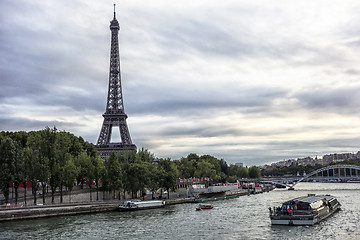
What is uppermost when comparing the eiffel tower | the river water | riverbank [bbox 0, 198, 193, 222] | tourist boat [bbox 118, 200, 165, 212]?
the eiffel tower

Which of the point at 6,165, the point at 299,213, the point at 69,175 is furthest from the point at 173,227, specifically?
the point at 6,165

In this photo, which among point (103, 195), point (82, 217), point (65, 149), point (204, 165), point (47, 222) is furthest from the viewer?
point (204, 165)

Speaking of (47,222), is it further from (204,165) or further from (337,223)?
(204,165)

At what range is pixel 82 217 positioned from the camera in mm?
50125

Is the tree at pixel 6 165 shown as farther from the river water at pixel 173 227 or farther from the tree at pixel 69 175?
the tree at pixel 69 175

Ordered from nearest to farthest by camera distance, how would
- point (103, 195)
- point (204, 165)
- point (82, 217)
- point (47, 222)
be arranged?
1. point (47, 222)
2. point (82, 217)
3. point (103, 195)
4. point (204, 165)

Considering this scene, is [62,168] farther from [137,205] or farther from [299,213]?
[299,213]

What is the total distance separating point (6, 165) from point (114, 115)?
67562mm

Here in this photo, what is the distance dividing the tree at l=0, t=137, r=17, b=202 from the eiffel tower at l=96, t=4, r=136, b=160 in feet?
189

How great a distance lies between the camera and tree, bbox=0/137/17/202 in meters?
50.1

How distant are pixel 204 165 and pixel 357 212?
6923 centimetres

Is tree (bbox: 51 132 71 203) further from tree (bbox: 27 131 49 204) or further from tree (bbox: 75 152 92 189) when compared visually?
tree (bbox: 75 152 92 189)

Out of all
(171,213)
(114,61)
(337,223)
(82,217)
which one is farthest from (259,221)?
(114,61)

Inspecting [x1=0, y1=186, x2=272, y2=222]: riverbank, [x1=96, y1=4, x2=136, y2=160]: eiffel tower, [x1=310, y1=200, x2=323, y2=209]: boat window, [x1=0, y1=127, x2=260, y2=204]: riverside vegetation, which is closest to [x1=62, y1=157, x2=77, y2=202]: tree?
[x1=0, y1=127, x2=260, y2=204]: riverside vegetation
